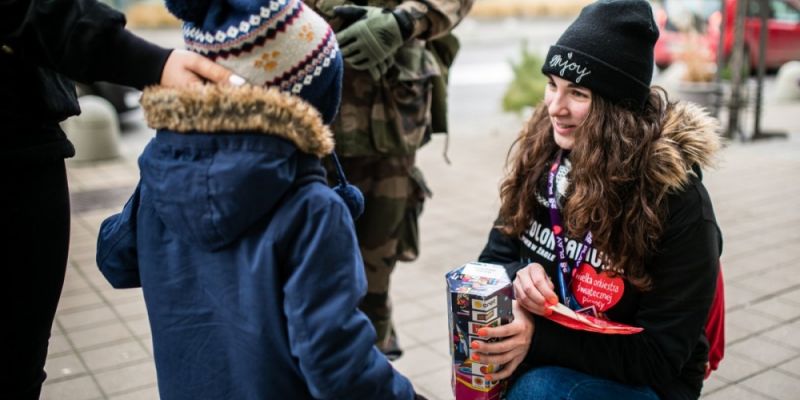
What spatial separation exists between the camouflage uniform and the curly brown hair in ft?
3.03

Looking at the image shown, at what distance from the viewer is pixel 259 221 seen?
1.63 metres

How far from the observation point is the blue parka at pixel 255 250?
1.58m

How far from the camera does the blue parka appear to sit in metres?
1.58

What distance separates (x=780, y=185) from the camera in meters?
6.54

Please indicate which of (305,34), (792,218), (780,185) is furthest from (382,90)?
(780,185)

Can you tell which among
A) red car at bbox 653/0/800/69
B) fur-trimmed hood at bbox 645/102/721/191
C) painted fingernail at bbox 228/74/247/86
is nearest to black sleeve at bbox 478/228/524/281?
fur-trimmed hood at bbox 645/102/721/191

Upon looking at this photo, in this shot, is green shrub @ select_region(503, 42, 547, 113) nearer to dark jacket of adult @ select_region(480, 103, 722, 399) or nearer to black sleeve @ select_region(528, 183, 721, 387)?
dark jacket of adult @ select_region(480, 103, 722, 399)

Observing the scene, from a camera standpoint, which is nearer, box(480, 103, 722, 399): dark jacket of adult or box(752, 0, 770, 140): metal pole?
box(480, 103, 722, 399): dark jacket of adult

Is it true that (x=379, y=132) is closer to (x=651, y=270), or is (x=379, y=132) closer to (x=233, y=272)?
(x=651, y=270)

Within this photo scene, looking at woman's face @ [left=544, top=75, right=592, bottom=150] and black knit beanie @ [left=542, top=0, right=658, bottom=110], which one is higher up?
black knit beanie @ [left=542, top=0, right=658, bottom=110]

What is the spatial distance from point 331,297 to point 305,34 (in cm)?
51

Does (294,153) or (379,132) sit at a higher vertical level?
(294,153)

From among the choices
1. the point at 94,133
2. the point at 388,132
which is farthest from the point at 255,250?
the point at 94,133

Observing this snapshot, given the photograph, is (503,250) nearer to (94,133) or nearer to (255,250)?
(255,250)
